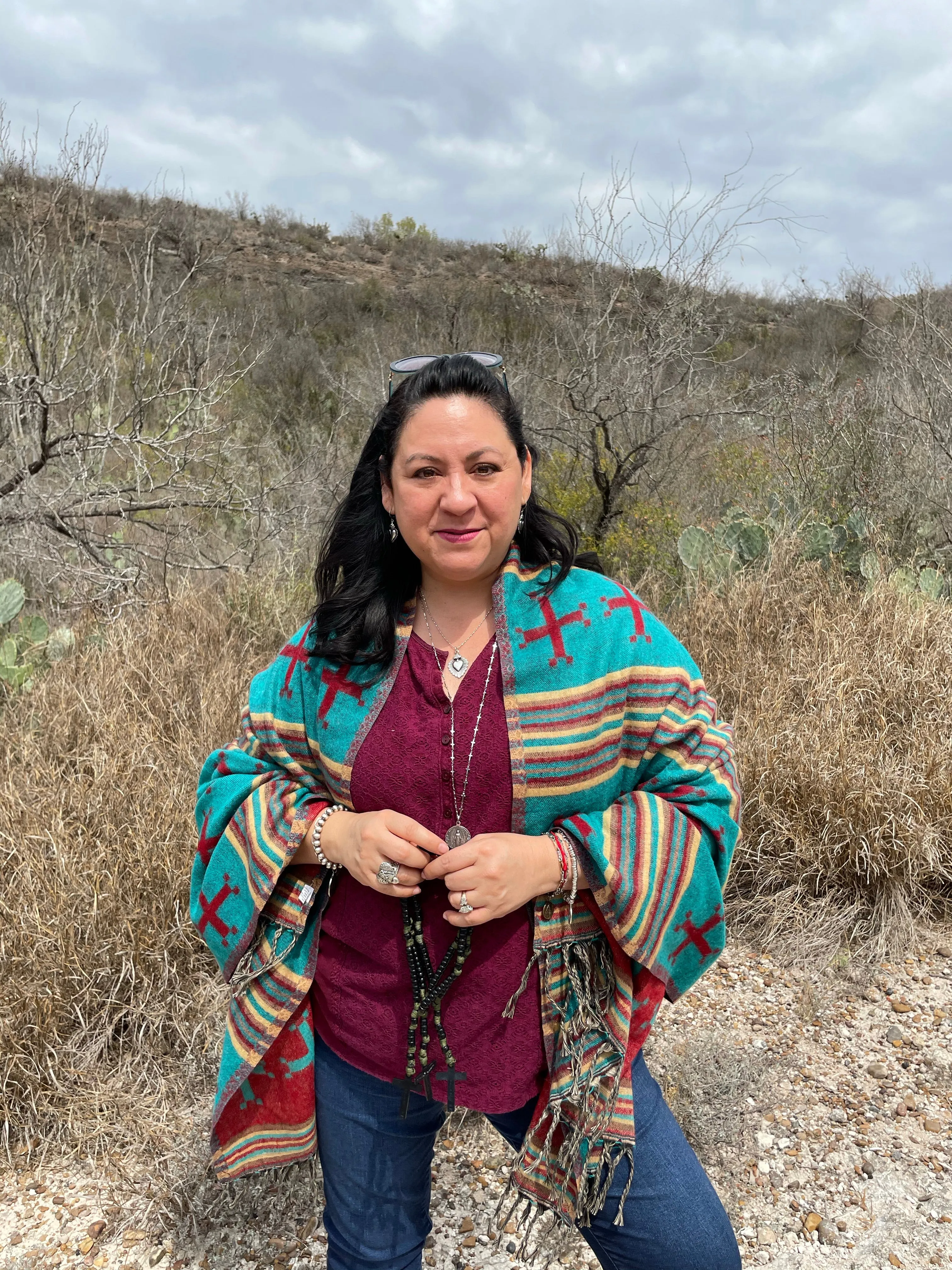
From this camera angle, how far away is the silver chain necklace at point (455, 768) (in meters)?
1.07

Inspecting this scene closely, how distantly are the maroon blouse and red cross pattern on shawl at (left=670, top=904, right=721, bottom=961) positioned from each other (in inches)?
8.0

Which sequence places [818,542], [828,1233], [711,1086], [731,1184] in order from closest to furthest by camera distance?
[828,1233] → [731,1184] → [711,1086] → [818,542]

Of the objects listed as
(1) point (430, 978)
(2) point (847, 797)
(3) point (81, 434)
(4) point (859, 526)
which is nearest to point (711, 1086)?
(2) point (847, 797)

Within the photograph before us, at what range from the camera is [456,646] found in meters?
1.17

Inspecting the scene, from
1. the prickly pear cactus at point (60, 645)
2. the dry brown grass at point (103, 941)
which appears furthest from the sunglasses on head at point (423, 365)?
the prickly pear cactus at point (60, 645)

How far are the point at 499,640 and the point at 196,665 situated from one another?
286 cm

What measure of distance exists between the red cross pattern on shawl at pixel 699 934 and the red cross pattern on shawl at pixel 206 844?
67 cm

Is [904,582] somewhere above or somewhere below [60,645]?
above

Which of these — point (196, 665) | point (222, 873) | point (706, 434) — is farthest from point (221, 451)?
point (222, 873)

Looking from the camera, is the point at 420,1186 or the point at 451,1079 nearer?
the point at 451,1079

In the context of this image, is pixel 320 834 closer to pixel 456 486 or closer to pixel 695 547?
pixel 456 486

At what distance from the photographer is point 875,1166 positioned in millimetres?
1929

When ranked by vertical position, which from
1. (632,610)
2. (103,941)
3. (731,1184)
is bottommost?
(731,1184)

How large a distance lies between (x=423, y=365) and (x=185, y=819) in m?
1.80
